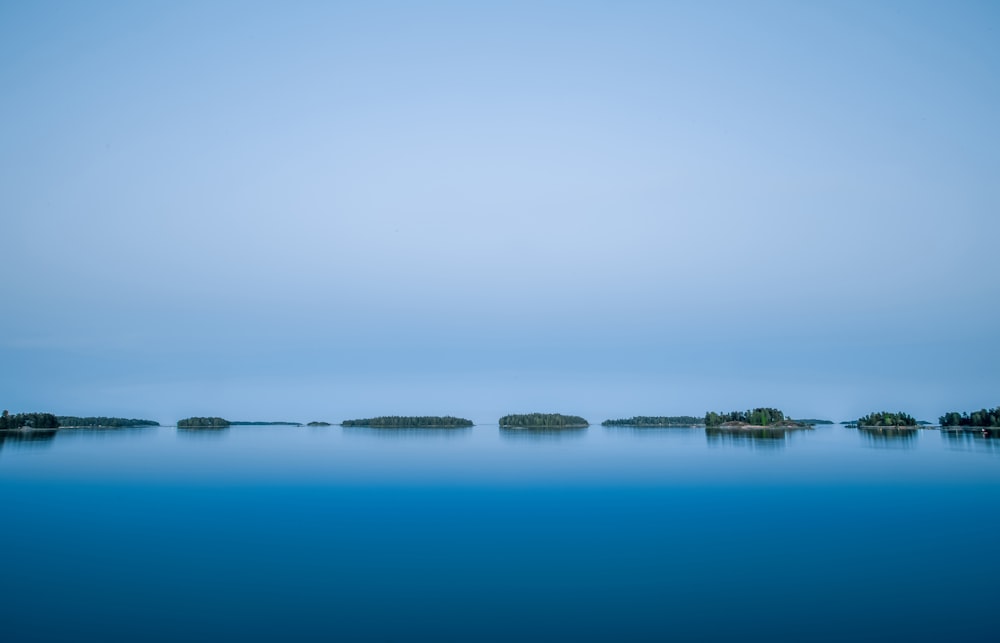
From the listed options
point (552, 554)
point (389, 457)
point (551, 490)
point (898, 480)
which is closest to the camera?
point (552, 554)

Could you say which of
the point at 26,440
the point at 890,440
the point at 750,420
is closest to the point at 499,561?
the point at 890,440

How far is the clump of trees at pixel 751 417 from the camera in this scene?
603ft

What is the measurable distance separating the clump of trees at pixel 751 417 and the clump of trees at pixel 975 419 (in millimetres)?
46718

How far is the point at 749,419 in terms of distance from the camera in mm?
186375

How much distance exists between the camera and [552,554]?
66.7 feet

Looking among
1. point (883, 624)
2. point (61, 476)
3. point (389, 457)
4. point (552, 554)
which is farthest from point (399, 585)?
point (389, 457)

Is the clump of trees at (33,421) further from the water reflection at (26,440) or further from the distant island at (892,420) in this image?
the distant island at (892,420)

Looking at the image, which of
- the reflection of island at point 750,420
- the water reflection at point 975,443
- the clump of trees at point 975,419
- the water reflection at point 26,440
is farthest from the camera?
the reflection of island at point 750,420

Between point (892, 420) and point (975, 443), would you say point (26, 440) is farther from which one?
point (892, 420)

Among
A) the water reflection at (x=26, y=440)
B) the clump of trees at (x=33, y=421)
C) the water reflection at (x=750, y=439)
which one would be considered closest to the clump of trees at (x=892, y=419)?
the water reflection at (x=750, y=439)

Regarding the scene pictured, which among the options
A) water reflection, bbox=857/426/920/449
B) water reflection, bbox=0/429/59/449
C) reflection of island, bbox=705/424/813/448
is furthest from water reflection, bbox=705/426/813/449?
water reflection, bbox=0/429/59/449

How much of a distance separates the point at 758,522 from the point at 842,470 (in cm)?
3124

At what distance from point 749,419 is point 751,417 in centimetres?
99

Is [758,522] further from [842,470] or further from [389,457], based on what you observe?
[389,457]
